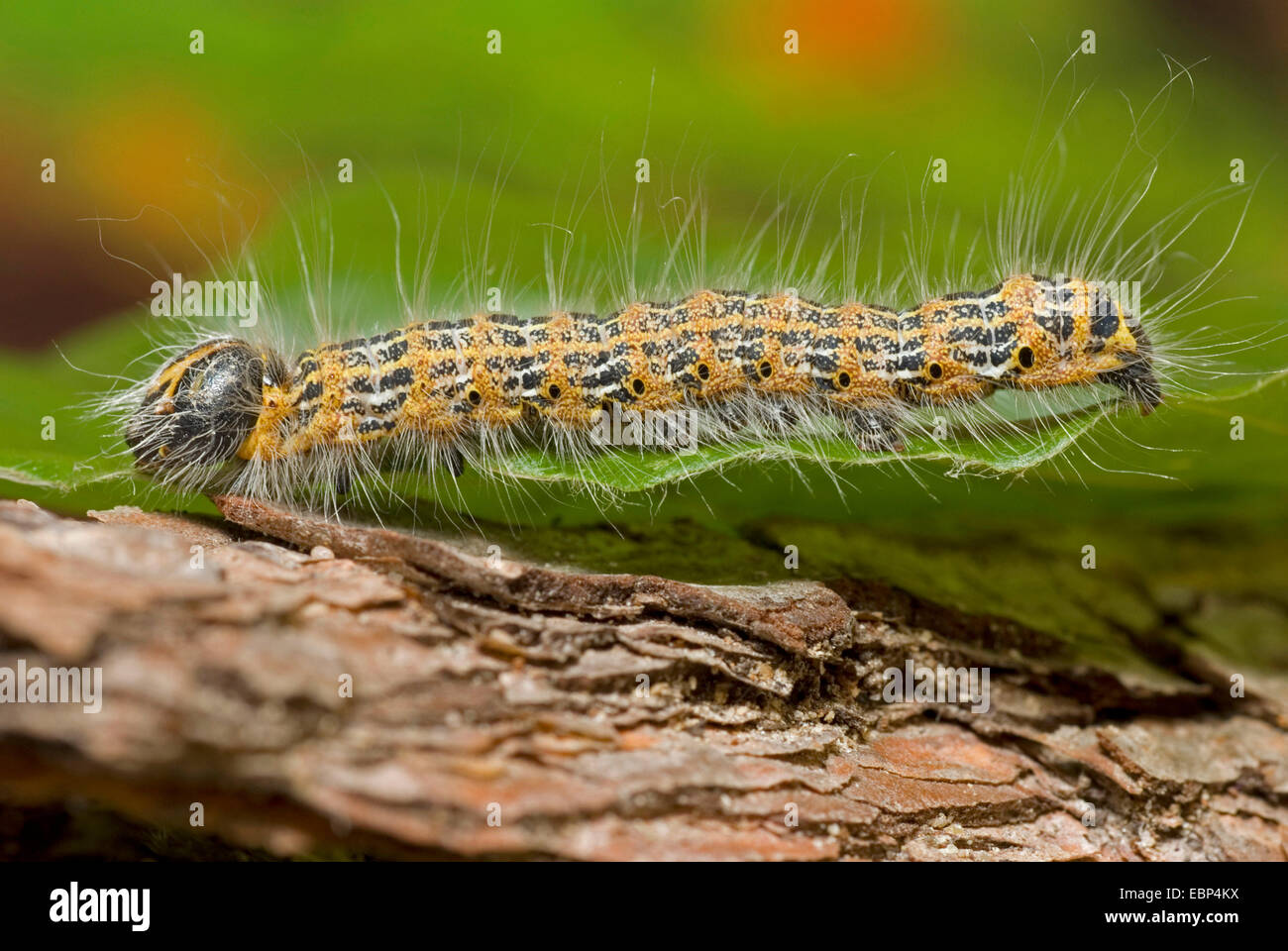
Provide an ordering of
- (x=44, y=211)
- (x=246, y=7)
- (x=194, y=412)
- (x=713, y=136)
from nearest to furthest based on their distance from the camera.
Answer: (x=194, y=412) → (x=246, y=7) → (x=713, y=136) → (x=44, y=211)

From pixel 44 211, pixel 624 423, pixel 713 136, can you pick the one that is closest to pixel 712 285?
pixel 713 136

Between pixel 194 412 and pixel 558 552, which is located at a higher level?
pixel 194 412

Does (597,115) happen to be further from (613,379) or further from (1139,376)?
(1139,376)

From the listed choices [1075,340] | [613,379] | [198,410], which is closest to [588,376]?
[613,379]

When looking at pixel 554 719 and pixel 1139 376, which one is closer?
pixel 554 719

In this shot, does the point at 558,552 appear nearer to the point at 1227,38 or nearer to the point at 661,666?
the point at 661,666

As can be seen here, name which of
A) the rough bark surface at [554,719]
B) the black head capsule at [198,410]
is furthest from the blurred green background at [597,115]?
the rough bark surface at [554,719]

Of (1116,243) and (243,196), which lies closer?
(1116,243)
